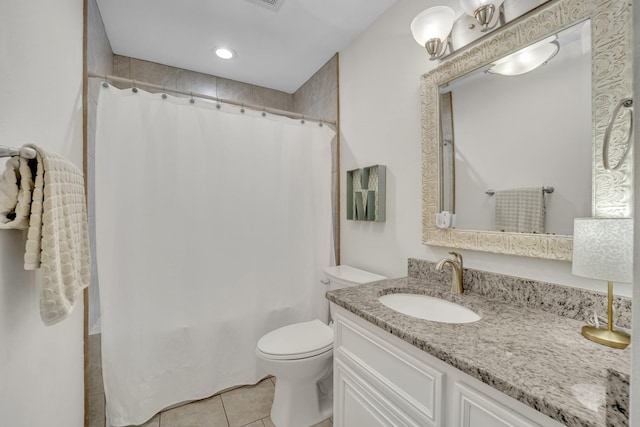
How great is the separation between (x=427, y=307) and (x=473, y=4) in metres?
1.31

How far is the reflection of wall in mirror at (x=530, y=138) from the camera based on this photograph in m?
0.89

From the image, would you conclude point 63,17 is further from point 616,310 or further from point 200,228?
point 616,310

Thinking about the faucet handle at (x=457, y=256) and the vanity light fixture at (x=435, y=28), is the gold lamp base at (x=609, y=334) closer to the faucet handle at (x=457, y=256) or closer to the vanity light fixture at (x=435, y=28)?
the faucet handle at (x=457, y=256)

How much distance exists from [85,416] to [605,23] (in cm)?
275

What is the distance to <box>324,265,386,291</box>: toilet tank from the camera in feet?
5.40

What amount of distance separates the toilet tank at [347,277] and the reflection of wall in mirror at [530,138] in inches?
26.1

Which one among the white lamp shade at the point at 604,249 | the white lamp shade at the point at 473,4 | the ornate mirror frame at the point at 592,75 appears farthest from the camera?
the white lamp shade at the point at 473,4

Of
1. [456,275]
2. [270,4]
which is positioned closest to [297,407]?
[456,275]

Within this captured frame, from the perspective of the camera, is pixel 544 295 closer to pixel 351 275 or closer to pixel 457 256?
pixel 457 256

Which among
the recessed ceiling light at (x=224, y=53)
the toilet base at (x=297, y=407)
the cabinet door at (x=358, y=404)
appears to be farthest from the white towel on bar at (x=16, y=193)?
the recessed ceiling light at (x=224, y=53)

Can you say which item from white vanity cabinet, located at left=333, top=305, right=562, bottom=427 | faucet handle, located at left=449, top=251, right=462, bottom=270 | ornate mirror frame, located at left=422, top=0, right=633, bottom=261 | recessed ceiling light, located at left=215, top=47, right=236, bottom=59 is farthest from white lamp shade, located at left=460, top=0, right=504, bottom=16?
recessed ceiling light, located at left=215, top=47, right=236, bottom=59

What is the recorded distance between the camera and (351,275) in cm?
176

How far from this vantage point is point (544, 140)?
3.19 feet

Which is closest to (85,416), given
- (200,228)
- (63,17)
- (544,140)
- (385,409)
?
(200,228)
